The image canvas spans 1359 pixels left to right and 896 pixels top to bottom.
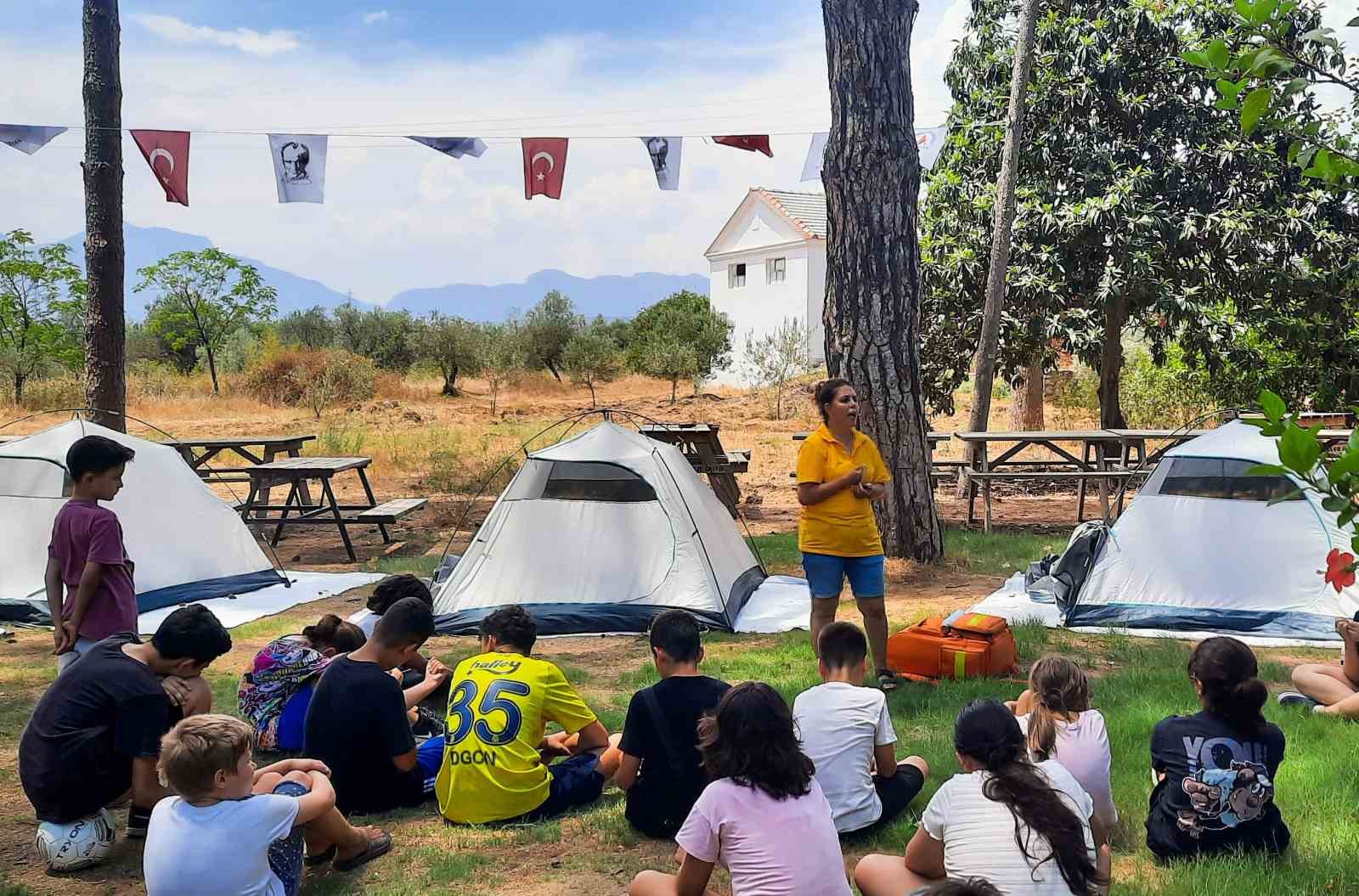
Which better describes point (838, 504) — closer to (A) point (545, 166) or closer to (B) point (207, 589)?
(B) point (207, 589)

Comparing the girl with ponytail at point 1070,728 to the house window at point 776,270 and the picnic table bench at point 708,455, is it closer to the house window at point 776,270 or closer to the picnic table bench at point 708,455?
the picnic table bench at point 708,455

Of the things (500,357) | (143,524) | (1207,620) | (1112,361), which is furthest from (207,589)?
(500,357)

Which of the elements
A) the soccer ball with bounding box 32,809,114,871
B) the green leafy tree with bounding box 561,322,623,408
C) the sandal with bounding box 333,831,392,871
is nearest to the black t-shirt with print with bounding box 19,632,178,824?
the soccer ball with bounding box 32,809,114,871

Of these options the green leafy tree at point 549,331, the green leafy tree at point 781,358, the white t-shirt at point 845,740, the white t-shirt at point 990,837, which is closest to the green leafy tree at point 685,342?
the green leafy tree at point 781,358

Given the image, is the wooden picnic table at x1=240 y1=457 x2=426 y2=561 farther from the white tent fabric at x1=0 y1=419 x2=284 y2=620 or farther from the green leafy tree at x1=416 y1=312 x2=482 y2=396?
the green leafy tree at x1=416 y1=312 x2=482 y2=396

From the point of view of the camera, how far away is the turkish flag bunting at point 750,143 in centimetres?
1315

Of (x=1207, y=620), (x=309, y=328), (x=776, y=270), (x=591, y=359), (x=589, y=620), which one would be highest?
(x=776, y=270)

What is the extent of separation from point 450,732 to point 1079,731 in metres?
2.23

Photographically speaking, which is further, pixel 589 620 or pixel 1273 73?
pixel 589 620

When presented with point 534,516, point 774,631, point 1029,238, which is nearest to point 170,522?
point 534,516

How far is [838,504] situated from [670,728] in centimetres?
202

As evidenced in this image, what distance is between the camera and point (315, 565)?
10.2 meters

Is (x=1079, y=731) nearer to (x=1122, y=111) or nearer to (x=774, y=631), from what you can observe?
(x=774, y=631)

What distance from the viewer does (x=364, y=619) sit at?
722 cm
